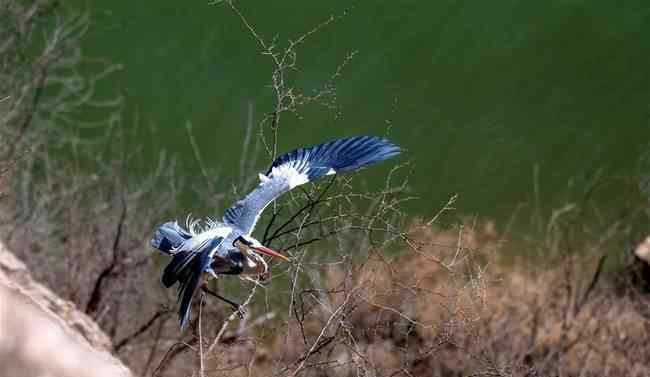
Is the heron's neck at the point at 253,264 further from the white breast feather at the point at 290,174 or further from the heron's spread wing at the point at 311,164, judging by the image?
the white breast feather at the point at 290,174

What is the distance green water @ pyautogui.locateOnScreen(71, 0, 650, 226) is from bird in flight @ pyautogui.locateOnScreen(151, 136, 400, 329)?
408cm

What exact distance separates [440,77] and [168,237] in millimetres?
4918

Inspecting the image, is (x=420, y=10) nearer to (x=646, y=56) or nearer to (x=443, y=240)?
(x=646, y=56)

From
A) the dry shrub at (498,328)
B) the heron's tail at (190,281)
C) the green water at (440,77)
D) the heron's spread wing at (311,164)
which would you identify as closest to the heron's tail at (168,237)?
the heron's spread wing at (311,164)

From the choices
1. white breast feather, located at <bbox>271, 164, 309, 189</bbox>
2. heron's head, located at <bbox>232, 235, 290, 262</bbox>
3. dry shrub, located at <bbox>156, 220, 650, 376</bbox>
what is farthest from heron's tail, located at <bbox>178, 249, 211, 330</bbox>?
dry shrub, located at <bbox>156, 220, 650, 376</bbox>

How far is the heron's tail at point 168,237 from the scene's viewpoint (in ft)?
10.4

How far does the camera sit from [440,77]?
786cm

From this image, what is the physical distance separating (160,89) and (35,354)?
21.7ft

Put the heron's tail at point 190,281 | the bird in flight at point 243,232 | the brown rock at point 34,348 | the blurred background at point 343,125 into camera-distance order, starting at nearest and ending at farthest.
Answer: the brown rock at point 34,348, the heron's tail at point 190,281, the bird in flight at point 243,232, the blurred background at point 343,125

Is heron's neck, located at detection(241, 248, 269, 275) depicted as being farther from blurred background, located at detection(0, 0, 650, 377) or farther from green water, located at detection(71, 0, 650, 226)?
green water, located at detection(71, 0, 650, 226)

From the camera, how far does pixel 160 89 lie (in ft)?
25.8

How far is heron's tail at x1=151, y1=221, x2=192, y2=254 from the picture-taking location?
316cm

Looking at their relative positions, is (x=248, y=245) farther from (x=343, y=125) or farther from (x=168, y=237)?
(x=343, y=125)

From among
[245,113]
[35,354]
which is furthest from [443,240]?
[35,354]
